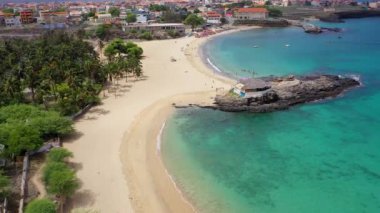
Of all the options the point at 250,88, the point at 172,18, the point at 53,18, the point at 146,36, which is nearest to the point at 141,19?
the point at 172,18

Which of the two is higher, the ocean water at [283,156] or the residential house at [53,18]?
the residential house at [53,18]

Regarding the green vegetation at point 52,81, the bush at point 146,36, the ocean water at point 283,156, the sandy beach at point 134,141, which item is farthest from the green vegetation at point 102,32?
the ocean water at point 283,156

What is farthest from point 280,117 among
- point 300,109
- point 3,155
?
point 3,155

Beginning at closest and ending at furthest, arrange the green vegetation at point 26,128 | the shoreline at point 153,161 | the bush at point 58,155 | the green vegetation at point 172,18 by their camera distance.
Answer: the shoreline at point 153,161
the bush at point 58,155
the green vegetation at point 26,128
the green vegetation at point 172,18

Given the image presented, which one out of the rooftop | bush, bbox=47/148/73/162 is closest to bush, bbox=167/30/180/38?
the rooftop

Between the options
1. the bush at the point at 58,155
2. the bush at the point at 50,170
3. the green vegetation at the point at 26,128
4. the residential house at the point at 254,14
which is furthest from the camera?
the residential house at the point at 254,14

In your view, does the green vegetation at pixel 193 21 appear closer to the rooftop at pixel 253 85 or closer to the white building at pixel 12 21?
the white building at pixel 12 21

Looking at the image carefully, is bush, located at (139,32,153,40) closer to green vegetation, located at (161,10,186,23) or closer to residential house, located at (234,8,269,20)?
green vegetation, located at (161,10,186,23)
